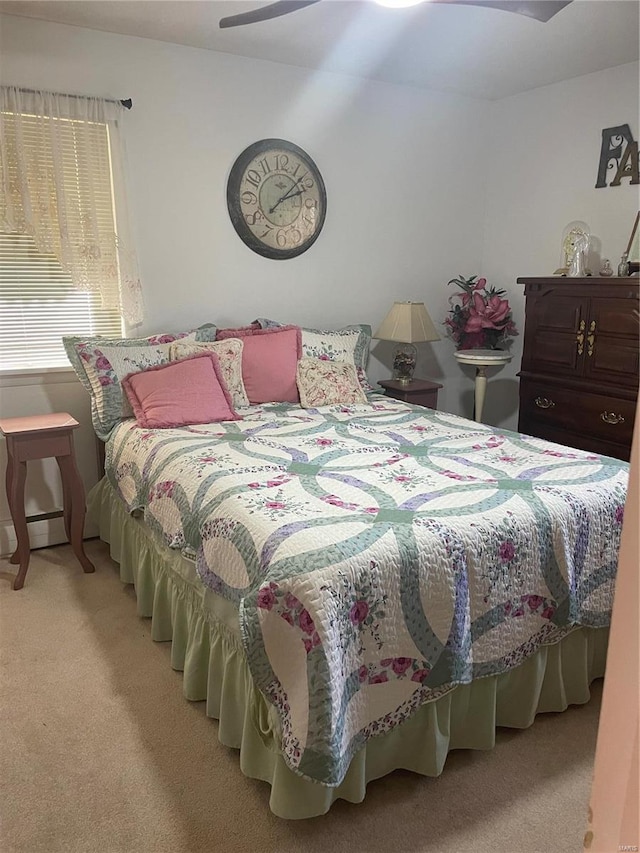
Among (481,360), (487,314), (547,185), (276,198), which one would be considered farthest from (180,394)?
(547,185)

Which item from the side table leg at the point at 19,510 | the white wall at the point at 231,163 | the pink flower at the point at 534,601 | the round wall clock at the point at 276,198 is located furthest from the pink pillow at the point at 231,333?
the pink flower at the point at 534,601

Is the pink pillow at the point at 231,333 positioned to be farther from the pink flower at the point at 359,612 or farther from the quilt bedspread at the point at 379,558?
the pink flower at the point at 359,612

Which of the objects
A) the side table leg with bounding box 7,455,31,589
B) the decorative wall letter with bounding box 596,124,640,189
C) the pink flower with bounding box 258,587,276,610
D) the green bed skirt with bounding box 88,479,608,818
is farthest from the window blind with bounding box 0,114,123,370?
the decorative wall letter with bounding box 596,124,640,189

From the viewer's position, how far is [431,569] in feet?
5.53

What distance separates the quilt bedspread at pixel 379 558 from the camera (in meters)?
1.54

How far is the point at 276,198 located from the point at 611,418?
7.22 ft

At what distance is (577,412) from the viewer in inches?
136

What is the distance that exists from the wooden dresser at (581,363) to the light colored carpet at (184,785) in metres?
1.50

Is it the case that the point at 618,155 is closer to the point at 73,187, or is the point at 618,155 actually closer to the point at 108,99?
the point at 108,99

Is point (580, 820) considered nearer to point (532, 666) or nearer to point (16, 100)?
point (532, 666)

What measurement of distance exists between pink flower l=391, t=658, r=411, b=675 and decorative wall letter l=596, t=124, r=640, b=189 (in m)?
3.10

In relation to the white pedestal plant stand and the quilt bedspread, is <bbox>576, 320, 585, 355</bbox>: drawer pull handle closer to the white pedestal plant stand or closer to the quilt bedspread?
the white pedestal plant stand

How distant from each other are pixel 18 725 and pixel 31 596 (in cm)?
89

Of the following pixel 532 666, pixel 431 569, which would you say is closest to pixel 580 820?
pixel 532 666
